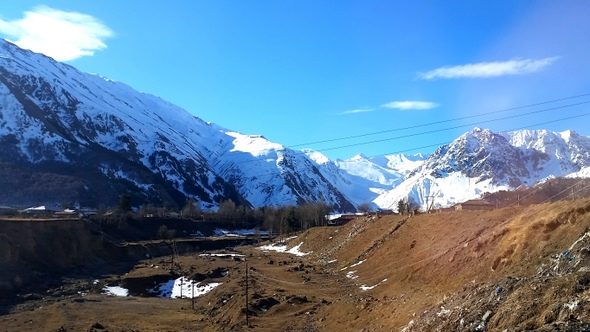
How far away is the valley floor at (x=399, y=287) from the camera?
2298cm

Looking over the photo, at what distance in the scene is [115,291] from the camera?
278 ft

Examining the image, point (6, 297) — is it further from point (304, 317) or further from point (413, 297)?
point (413, 297)

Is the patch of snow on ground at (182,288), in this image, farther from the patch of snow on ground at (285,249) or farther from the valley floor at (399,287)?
the patch of snow on ground at (285,249)

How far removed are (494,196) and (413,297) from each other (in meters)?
92.9

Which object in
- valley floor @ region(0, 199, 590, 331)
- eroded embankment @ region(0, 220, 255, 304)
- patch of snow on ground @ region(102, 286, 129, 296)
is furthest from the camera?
eroded embankment @ region(0, 220, 255, 304)

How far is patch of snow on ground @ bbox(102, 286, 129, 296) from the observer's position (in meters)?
82.3

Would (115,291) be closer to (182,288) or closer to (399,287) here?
(182,288)

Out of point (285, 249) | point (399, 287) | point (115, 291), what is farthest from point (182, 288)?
point (285, 249)

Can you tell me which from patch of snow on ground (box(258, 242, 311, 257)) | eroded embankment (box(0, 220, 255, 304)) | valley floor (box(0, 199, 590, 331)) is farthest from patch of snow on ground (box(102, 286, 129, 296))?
patch of snow on ground (box(258, 242, 311, 257))

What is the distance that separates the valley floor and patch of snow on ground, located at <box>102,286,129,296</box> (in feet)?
4.67

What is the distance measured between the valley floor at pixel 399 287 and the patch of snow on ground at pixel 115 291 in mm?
1423

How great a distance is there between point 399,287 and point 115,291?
55.7 m

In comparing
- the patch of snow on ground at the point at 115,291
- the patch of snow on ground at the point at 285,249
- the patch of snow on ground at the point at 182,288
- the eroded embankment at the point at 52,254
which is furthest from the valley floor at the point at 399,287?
the patch of snow on ground at the point at 285,249

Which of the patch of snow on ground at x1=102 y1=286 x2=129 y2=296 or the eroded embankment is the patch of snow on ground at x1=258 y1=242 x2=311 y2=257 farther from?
the patch of snow on ground at x1=102 y1=286 x2=129 y2=296
